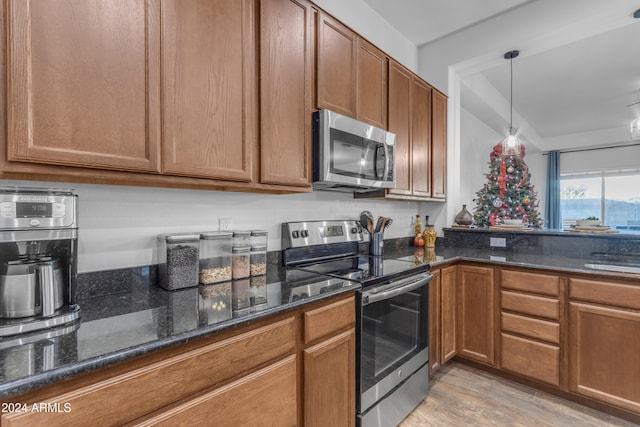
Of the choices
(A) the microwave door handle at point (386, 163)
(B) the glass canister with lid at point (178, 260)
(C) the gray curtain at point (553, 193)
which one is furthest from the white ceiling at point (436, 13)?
(C) the gray curtain at point (553, 193)

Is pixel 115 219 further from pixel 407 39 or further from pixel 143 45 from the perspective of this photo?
Result: pixel 407 39

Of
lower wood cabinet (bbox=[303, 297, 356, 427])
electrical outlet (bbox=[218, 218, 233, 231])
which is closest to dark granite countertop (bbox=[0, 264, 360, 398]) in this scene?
lower wood cabinet (bbox=[303, 297, 356, 427])

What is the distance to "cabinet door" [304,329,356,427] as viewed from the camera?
1.29 m

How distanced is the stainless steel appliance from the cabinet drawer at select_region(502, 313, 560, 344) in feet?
2.17

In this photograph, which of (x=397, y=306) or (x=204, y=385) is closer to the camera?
(x=204, y=385)

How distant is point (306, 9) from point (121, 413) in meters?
1.94

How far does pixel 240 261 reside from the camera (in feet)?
5.19

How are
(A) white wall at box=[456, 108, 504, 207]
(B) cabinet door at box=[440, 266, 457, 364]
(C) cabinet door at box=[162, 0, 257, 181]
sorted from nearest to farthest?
(C) cabinet door at box=[162, 0, 257, 181], (B) cabinet door at box=[440, 266, 457, 364], (A) white wall at box=[456, 108, 504, 207]

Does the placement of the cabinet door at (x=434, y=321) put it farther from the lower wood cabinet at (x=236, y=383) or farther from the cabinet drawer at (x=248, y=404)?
the cabinet drawer at (x=248, y=404)

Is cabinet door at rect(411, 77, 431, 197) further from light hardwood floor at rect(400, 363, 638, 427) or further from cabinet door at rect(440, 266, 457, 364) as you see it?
light hardwood floor at rect(400, 363, 638, 427)

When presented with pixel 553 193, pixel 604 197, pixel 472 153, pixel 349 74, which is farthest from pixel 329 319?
pixel 604 197

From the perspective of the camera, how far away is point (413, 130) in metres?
2.58

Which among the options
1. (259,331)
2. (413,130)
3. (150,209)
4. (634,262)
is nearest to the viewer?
(259,331)

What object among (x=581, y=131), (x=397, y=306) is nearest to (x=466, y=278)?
(x=397, y=306)
